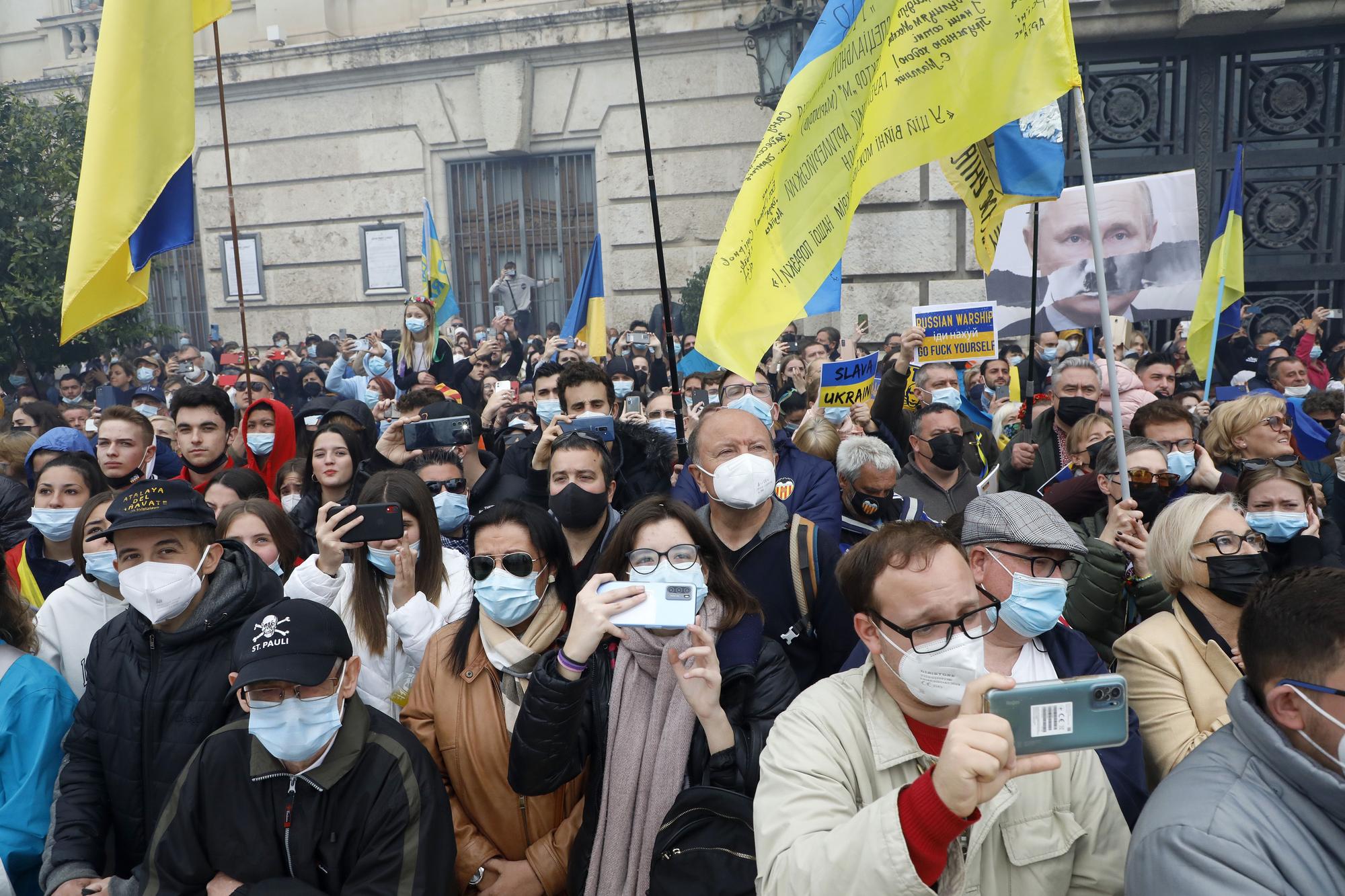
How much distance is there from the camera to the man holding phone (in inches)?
72.2

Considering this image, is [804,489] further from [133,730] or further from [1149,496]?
[133,730]

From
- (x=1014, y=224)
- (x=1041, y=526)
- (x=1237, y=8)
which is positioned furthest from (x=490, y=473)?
(x=1237, y=8)

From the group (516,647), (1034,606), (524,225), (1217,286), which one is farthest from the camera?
(524,225)

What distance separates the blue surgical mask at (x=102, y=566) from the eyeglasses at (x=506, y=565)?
4.39ft

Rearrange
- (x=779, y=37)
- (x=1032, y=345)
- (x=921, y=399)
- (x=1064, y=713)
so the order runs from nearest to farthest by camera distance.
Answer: (x=1064, y=713) < (x=1032, y=345) < (x=921, y=399) < (x=779, y=37)

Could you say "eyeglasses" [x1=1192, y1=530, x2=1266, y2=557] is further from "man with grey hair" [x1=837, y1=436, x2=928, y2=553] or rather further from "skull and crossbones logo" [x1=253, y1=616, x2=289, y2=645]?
"skull and crossbones logo" [x1=253, y1=616, x2=289, y2=645]

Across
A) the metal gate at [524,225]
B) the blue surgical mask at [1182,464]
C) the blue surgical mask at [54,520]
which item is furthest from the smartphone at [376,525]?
the metal gate at [524,225]

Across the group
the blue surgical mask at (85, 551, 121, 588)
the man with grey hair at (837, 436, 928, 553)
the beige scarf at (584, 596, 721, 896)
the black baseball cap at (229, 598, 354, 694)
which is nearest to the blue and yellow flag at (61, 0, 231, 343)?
the blue surgical mask at (85, 551, 121, 588)

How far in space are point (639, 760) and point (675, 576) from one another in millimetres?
481

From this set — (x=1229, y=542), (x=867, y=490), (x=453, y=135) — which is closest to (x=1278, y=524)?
(x=1229, y=542)

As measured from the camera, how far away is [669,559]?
288 centimetres

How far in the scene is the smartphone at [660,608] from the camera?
2541mm

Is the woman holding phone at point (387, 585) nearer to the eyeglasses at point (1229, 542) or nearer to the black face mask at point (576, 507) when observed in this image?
the black face mask at point (576, 507)

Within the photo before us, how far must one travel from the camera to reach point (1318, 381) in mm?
9656
